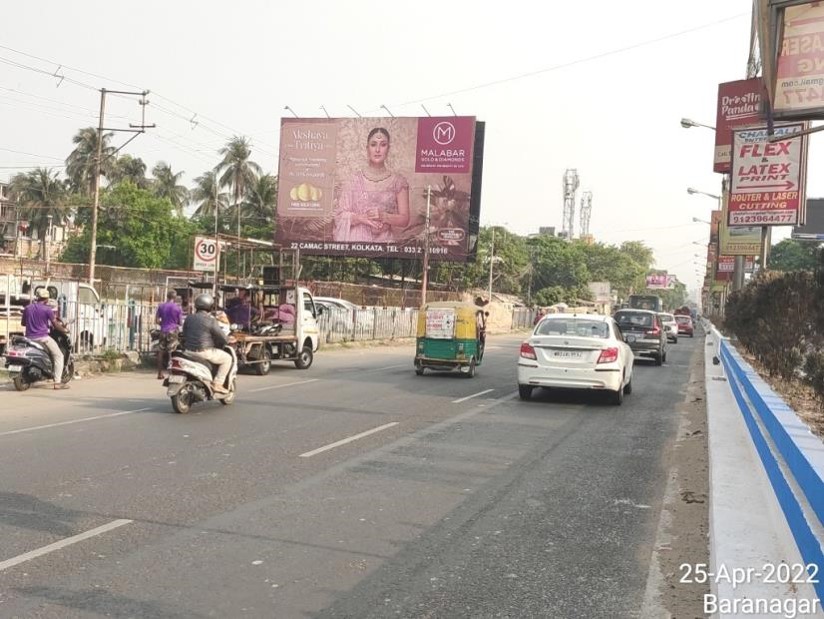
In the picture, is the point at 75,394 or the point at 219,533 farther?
the point at 75,394

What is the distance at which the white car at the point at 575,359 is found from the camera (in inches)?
504

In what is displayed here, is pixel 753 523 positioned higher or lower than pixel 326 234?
lower

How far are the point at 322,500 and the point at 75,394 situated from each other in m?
8.23

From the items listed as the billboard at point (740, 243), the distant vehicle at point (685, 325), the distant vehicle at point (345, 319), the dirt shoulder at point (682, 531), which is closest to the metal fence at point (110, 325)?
the distant vehicle at point (345, 319)

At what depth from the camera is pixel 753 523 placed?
5086 millimetres

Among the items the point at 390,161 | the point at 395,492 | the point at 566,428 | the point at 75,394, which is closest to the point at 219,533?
the point at 395,492

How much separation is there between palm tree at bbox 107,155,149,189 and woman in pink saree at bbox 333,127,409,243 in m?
38.4

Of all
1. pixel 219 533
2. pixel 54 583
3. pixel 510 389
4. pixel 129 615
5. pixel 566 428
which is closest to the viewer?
pixel 129 615

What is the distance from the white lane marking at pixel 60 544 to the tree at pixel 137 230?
202 feet

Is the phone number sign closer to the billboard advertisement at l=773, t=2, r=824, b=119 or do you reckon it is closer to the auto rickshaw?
the auto rickshaw

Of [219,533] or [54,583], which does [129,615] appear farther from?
[219,533]

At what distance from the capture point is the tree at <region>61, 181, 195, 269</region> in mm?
64938

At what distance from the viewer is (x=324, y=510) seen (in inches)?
243

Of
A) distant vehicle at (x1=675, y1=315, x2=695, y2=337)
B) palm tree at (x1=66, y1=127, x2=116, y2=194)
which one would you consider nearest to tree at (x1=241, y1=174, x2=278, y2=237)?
palm tree at (x1=66, y1=127, x2=116, y2=194)
